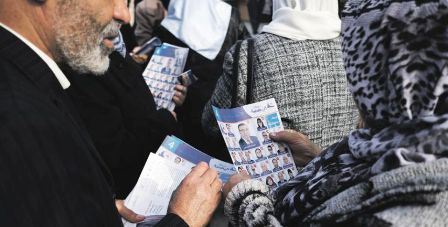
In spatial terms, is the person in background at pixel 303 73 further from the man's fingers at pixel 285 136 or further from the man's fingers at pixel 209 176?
the man's fingers at pixel 209 176

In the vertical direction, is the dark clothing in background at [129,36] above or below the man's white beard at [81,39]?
below

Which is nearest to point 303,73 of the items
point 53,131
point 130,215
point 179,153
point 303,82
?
point 303,82

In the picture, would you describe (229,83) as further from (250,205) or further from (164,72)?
(164,72)

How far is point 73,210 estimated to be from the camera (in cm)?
112

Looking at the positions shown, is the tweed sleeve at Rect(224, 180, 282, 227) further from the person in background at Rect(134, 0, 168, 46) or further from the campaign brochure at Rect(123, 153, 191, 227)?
the person in background at Rect(134, 0, 168, 46)

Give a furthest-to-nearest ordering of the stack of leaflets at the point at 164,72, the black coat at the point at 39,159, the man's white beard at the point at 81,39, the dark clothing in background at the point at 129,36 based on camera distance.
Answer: the dark clothing in background at the point at 129,36, the stack of leaflets at the point at 164,72, the man's white beard at the point at 81,39, the black coat at the point at 39,159

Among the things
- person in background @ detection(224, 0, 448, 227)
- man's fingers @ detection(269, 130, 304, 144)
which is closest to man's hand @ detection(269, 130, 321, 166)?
man's fingers @ detection(269, 130, 304, 144)

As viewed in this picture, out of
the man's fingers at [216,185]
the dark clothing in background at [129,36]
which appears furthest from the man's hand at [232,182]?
the dark clothing in background at [129,36]

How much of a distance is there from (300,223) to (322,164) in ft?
0.68

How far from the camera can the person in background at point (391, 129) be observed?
0.95 metres

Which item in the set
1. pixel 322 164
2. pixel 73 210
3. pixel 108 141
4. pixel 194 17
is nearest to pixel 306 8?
pixel 322 164

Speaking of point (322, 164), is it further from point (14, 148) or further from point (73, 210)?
point (14, 148)

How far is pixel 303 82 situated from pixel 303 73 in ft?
0.13

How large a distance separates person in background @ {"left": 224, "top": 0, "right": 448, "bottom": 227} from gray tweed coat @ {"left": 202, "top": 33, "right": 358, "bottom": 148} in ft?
2.47
